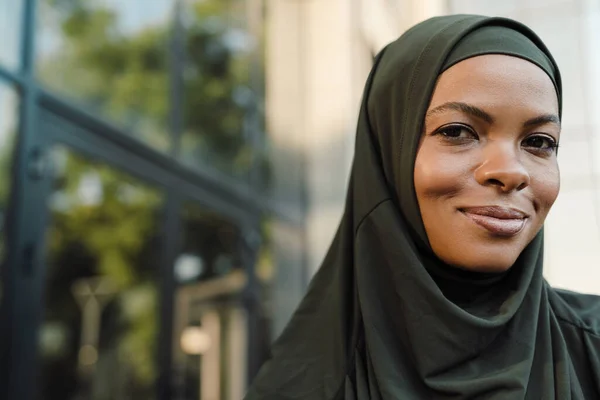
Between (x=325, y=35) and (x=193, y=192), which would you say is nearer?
(x=193, y=192)

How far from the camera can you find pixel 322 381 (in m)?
0.99

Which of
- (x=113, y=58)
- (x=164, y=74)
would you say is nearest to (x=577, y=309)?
(x=113, y=58)

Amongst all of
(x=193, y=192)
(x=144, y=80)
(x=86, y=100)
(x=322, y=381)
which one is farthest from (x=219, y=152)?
(x=322, y=381)

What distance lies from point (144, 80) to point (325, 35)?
2306 millimetres

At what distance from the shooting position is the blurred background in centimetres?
228

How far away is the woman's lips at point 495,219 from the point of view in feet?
2.83

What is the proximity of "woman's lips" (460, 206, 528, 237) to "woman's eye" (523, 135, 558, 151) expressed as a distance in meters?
0.11

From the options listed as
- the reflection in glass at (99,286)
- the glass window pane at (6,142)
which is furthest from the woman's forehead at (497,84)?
the reflection in glass at (99,286)

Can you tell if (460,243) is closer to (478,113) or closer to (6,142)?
(478,113)

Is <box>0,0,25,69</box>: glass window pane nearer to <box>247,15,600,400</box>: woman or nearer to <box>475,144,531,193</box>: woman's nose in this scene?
<box>247,15,600,400</box>: woman

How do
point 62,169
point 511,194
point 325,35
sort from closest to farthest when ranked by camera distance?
point 511,194 → point 62,169 → point 325,35

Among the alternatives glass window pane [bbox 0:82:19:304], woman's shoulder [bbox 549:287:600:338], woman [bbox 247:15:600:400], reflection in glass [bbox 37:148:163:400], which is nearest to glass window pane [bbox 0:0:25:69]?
glass window pane [bbox 0:82:19:304]

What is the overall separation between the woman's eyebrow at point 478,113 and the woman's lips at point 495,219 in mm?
121

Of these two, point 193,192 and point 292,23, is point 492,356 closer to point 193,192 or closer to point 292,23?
point 193,192
